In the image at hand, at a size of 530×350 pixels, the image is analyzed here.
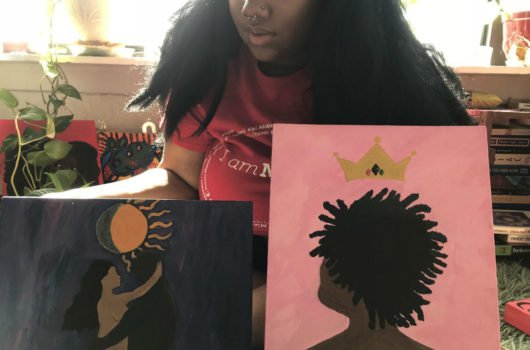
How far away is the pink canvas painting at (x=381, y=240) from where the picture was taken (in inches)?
17.4

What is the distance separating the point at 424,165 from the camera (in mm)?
468

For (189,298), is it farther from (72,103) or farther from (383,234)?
(72,103)

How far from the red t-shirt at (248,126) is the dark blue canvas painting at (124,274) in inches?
8.9

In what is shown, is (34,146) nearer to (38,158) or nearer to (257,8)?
(38,158)

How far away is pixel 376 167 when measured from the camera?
0.47 metres

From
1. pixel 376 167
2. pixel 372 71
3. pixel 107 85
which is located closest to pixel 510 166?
pixel 372 71

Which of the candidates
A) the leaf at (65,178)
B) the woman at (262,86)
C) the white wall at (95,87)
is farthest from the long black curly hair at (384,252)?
the white wall at (95,87)

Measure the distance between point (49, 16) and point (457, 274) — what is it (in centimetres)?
105

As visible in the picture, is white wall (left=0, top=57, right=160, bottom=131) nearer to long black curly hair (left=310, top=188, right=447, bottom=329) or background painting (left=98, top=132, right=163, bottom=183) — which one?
background painting (left=98, top=132, right=163, bottom=183)

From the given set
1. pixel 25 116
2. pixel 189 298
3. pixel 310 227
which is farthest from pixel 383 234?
pixel 25 116

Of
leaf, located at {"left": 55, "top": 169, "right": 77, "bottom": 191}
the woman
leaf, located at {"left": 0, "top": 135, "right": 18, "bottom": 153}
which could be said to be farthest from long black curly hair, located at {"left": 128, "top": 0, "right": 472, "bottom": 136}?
leaf, located at {"left": 0, "top": 135, "right": 18, "bottom": 153}

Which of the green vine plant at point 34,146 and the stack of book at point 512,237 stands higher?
the green vine plant at point 34,146

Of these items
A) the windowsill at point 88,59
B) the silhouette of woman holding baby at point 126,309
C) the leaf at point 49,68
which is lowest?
the silhouette of woman holding baby at point 126,309

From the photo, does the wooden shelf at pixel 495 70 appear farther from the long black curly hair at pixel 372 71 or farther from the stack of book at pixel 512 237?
the long black curly hair at pixel 372 71
